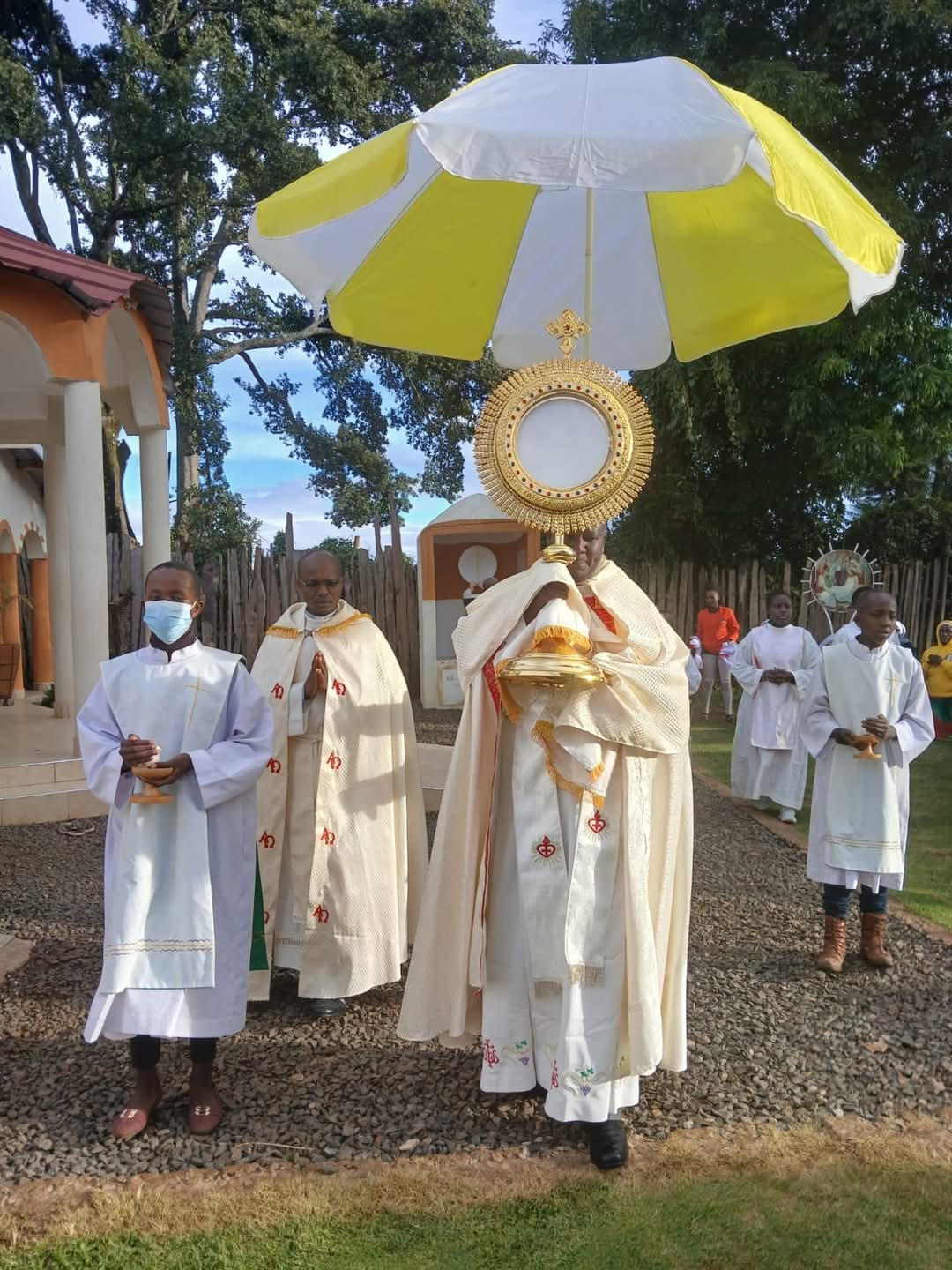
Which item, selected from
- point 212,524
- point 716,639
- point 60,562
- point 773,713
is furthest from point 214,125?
point 773,713

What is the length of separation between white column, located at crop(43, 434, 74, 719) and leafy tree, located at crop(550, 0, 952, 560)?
28.3 feet

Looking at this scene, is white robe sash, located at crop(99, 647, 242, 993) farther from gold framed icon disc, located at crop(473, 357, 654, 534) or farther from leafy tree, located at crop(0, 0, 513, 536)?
leafy tree, located at crop(0, 0, 513, 536)

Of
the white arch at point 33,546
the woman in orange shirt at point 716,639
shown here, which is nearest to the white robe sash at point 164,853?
the woman in orange shirt at point 716,639

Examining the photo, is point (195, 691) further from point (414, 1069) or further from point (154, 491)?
point (154, 491)

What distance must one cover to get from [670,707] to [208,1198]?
211cm

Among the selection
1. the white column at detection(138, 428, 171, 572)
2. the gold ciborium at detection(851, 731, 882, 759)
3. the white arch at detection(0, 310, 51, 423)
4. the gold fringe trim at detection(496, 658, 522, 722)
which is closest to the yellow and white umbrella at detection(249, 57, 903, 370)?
the gold fringe trim at detection(496, 658, 522, 722)

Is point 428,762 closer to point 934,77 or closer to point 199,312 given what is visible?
point 934,77

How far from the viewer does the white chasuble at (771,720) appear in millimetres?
8578

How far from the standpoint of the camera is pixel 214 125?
1789 cm

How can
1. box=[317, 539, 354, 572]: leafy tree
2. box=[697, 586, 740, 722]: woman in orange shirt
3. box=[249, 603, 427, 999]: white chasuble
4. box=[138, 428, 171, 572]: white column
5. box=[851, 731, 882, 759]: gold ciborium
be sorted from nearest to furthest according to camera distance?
box=[249, 603, 427, 999]: white chasuble < box=[851, 731, 882, 759]: gold ciborium < box=[138, 428, 171, 572]: white column < box=[697, 586, 740, 722]: woman in orange shirt < box=[317, 539, 354, 572]: leafy tree

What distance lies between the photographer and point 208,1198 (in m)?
3.13

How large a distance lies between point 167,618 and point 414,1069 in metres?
2.01

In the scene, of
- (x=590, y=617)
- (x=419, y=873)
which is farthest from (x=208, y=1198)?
(x=590, y=617)

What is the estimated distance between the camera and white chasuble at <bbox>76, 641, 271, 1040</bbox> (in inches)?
134
